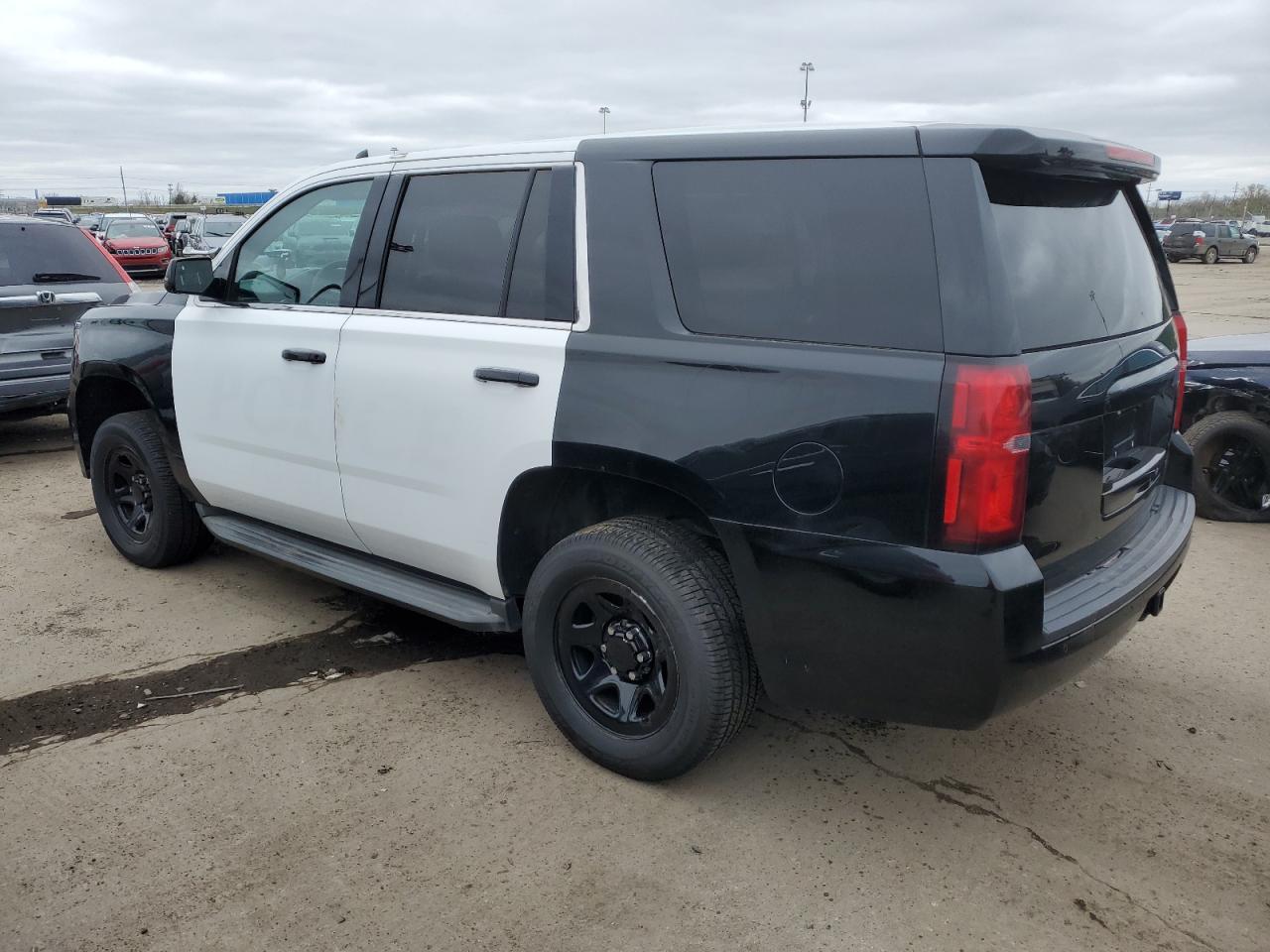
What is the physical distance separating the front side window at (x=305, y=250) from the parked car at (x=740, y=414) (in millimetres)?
24

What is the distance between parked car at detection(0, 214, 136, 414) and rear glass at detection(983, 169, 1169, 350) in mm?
6424

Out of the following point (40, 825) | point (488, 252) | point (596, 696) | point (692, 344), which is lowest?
point (40, 825)

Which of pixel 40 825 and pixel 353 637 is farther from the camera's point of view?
pixel 353 637

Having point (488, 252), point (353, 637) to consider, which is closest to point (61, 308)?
point (353, 637)

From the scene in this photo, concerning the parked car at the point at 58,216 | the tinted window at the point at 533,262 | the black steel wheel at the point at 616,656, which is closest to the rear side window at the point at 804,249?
the tinted window at the point at 533,262

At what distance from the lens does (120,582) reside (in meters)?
4.91

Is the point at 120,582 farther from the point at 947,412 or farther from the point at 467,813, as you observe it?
the point at 947,412

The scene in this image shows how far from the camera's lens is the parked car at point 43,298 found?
709 cm

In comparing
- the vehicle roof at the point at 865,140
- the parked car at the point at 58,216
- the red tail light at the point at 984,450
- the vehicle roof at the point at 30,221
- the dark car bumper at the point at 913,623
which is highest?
the vehicle roof at the point at 865,140

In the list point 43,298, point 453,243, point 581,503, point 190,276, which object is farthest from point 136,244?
point 581,503

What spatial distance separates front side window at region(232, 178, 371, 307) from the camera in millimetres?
3836

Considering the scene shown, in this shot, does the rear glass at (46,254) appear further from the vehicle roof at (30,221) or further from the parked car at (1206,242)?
the parked car at (1206,242)

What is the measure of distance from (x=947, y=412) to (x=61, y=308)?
706cm

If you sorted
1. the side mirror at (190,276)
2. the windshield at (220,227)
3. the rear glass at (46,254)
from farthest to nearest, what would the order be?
the windshield at (220,227)
the rear glass at (46,254)
the side mirror at (190,276)
